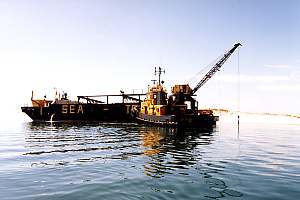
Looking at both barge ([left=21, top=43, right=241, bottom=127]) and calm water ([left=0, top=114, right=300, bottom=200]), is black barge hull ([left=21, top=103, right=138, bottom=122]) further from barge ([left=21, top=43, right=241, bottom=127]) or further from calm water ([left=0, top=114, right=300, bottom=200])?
calm water ([left=0, top=114, right=300, bottom=200])

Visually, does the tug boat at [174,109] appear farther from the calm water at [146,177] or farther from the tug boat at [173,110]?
the calm water at [146,177]

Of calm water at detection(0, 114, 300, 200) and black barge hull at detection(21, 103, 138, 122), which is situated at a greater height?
black barge hull at detection(21, 103, 138, 122)

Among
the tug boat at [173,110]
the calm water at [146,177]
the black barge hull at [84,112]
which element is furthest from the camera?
the black barge hull at [84,112]

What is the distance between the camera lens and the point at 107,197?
12.8 m

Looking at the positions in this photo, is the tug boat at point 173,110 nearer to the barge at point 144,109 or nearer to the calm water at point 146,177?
the barge at point 144,109

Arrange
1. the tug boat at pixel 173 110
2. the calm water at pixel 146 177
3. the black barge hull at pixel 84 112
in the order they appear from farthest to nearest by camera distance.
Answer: the black barge hull at pixel 84 112 → the tug boat at pixel 173 110 → the calm water at pixel 146 177

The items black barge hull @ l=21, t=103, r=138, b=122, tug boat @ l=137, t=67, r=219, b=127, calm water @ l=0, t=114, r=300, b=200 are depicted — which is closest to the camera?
calm water @ l=0, t=114, r=300, b=200

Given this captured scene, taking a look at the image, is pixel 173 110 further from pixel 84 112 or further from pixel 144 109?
pixel 84 112

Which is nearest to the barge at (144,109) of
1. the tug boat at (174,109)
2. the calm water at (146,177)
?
the tug boat at (174,109)

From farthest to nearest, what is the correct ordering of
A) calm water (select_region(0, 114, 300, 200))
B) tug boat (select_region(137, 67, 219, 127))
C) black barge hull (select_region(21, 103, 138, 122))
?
black barge hull (select_region(21, 103, 138, 122)), tug boat (select_region(137, 67, 219, 127)), calm water (select_region(0, 114, 300, 200))

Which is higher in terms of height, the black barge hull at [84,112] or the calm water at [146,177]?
the black barge hull at [84,112]

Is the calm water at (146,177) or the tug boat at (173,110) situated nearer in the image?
the calm water at (146,177)

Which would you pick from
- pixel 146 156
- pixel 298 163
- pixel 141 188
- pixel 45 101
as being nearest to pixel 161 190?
pixel 141 188

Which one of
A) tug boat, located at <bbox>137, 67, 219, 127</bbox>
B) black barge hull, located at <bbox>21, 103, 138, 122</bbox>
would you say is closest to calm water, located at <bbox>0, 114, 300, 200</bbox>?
tug boat, located at <bbox>137, 67, 219, 127</bbox>
